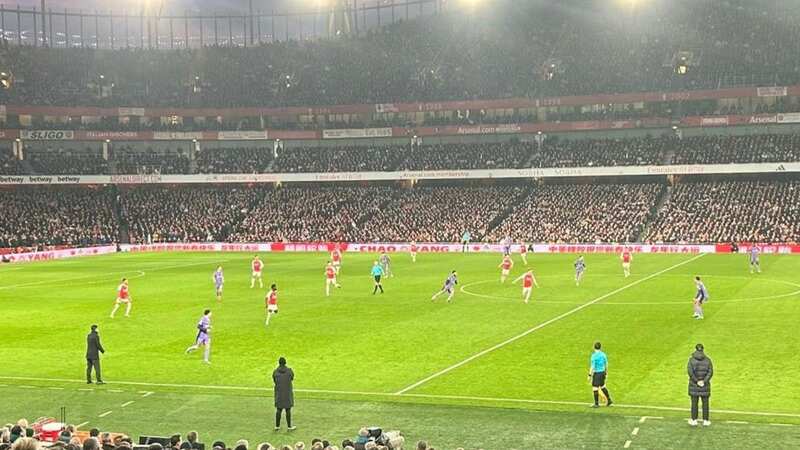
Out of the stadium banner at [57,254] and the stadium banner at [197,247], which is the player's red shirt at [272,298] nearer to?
the stadium banner at [57,254]

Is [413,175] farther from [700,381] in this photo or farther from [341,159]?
[700,381]

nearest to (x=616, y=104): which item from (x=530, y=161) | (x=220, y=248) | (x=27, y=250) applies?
(x=530, y=161)

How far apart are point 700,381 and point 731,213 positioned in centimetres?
5937

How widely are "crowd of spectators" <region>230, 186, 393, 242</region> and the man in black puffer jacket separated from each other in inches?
2629

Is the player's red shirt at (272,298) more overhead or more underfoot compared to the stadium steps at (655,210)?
more underfoot

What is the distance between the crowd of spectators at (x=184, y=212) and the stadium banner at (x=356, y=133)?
11.4 meters

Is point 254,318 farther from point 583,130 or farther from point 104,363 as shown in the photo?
point 583,130

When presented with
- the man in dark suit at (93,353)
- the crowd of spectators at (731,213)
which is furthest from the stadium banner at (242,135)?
the man in dark suit at (93,353)

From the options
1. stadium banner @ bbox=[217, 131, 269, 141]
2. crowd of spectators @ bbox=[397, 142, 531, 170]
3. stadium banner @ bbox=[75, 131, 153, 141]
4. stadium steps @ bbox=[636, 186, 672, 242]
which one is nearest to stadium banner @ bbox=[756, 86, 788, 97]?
stadium steps @ bbox=[636, 186, 672, 242]

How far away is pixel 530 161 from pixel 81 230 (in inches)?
1800

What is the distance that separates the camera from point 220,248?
86125 millimetres

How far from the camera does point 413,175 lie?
93.5 meters

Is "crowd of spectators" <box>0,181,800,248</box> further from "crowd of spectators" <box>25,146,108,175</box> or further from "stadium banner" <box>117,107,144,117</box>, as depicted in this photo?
"stadium banner" <box>117,107,144,117</box>

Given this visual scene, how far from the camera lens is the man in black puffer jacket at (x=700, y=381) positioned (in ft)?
62.7
